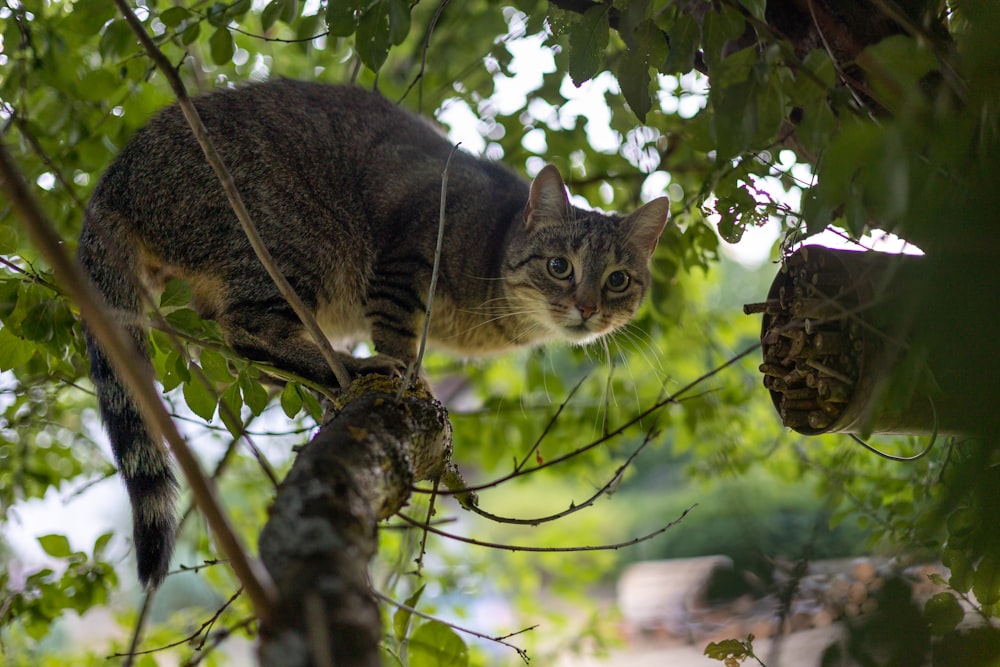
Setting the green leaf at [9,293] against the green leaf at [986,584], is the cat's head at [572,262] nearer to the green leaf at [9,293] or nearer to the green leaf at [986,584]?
the green leaf at [986,584]

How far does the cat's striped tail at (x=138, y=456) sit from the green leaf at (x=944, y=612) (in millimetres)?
1535

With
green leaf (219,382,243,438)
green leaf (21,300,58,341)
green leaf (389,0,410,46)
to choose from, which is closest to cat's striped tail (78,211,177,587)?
green leaf (21,300,58,341)

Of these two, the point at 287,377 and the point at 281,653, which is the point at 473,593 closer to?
the point at 287,377

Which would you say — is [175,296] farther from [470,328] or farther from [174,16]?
[470,328]

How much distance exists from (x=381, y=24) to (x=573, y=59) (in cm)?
39

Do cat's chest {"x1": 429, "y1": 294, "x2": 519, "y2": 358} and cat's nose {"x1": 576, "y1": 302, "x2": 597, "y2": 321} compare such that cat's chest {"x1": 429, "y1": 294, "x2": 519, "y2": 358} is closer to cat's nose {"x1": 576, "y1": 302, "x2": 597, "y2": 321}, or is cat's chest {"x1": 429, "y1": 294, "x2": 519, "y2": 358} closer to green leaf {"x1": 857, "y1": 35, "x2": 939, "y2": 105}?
cat's nose {"x1": 576, "y1": 302, "x2": 597, "y2": 321}

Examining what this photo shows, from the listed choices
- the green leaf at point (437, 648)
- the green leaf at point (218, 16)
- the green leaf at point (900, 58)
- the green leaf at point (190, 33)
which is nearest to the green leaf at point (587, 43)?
A: the green leaf at point (900, 58)

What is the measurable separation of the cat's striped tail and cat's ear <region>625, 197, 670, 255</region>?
1.77 metres

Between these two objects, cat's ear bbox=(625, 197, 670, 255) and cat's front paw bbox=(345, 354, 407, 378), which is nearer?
cat's front paw bbox=(345, 354, 407, 378)

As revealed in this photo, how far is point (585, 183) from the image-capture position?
329 centimetres

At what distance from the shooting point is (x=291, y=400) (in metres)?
1.66

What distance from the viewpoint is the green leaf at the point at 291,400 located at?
166 centimetres

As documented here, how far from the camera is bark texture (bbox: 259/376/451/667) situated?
28.4 inches

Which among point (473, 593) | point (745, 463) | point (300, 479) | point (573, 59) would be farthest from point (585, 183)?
point (300, 479)
